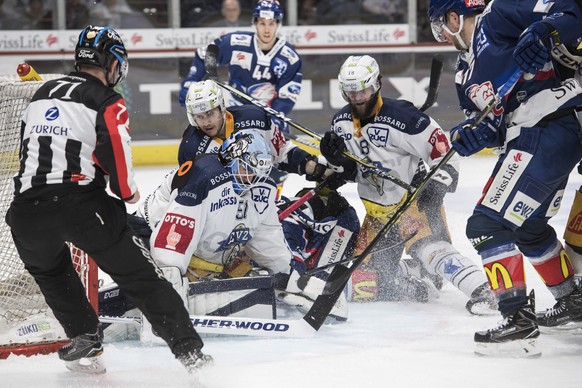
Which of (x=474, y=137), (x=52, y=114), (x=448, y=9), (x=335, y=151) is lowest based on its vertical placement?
(x=335, y=151)

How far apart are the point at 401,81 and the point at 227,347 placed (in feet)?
18.2

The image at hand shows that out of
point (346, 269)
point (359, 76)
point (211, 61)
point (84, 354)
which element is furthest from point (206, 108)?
point (211, 61)

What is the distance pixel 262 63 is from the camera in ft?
22.0

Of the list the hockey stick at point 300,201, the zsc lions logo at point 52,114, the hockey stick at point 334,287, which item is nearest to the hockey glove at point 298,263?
the hockey stick at point 300,201

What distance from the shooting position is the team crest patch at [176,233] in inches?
149

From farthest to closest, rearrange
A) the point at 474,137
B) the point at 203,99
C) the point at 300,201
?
the point at 300,201, the point at 203,99, the point at 474,137

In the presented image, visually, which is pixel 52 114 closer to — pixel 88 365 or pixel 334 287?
pixel 88 365

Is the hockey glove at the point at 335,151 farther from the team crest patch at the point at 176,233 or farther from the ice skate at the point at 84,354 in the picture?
the ice skate at the point at 84,354

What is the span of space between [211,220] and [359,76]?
97cm

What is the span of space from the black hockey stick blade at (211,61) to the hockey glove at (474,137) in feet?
9.07

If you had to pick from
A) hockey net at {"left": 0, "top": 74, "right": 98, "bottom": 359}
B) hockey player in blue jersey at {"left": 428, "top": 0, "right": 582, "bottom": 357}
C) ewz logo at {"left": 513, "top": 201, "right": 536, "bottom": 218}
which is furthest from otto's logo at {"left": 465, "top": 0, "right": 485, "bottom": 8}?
hockey net at {"left": 0, "top": 74, "right": 98, "bottom": 359}

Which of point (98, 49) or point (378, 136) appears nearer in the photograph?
point (98, 49)

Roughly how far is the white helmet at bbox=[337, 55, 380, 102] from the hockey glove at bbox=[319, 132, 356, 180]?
0.21 meters

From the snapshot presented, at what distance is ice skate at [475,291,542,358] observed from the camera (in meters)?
3.48
